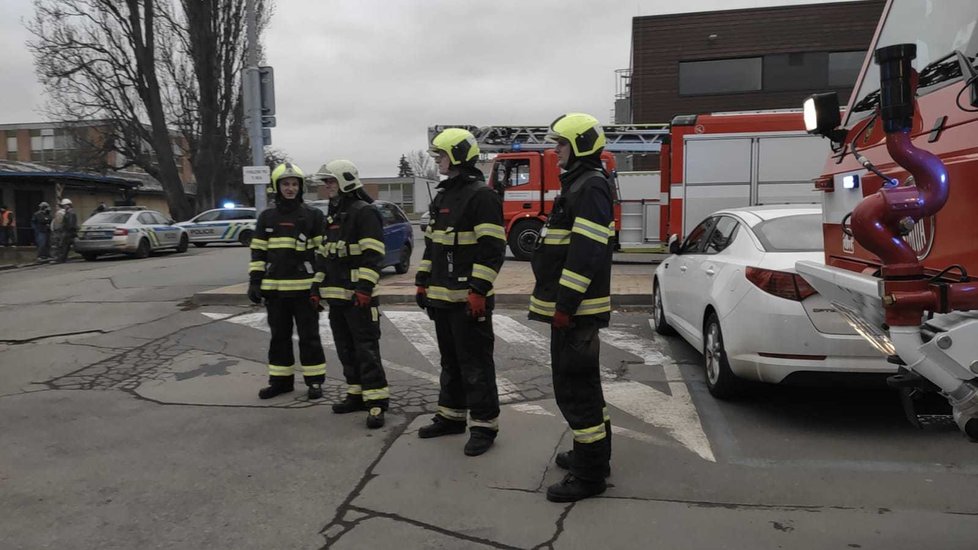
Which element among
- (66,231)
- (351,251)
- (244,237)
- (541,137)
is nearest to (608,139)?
(541,137)

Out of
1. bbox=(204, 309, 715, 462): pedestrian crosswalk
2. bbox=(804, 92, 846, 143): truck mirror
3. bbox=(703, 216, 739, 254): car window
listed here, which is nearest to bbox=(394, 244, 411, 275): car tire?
bbox=(204, 309, 715, 462): pedestrian crosswalk

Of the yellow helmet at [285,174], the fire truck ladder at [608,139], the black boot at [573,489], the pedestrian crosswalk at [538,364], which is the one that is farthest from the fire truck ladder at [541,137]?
the black boot at [573,489]

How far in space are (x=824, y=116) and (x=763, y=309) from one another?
1.81 meters

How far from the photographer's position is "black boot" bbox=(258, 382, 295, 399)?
544 centimetres

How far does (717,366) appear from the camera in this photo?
198 inches

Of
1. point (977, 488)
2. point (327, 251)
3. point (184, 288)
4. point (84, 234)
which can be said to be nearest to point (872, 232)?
point (977, 488)

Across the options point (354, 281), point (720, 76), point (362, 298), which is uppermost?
point (720, 76)

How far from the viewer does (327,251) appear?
4957mm

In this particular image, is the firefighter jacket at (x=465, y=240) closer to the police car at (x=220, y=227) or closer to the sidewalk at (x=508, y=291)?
the sidewalk at (x=508, y=291)

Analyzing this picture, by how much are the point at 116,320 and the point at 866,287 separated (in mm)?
9266

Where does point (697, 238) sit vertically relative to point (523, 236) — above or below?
above

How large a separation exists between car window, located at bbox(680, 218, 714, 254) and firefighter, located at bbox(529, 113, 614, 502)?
9.49ft

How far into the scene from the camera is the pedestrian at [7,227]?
875 inches

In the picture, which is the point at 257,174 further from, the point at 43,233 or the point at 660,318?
the point at 43,233
